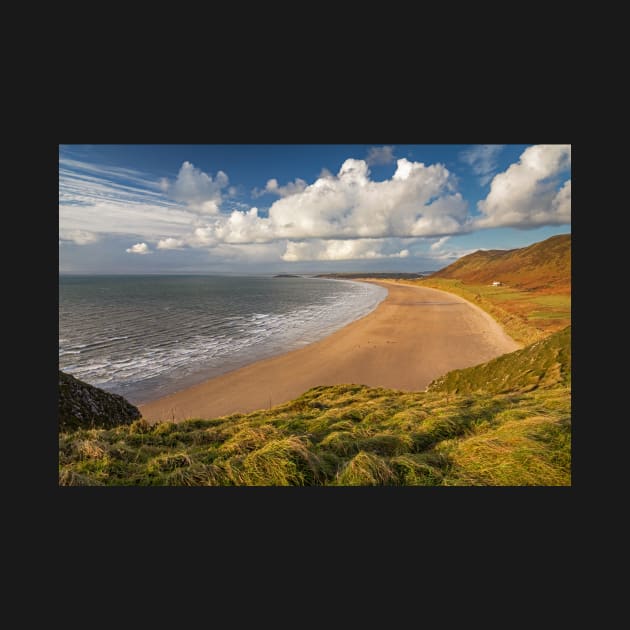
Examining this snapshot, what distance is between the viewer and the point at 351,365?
588 inches

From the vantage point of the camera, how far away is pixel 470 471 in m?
3.16

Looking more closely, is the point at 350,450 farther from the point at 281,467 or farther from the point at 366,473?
the point at 281,467

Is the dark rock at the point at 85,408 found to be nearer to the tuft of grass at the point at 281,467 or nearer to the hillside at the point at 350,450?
the hillside at the point at 350,450

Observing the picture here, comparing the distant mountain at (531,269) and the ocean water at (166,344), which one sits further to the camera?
the distant mountain at (531,269)

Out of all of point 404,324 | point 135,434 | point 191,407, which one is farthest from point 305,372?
point 404,324

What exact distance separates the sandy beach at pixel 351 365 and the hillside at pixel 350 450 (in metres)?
5.59

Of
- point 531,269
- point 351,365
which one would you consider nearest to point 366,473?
point 351,365

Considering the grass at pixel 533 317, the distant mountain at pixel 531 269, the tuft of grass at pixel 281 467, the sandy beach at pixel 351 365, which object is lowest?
the sandy beach at pixel 351 365

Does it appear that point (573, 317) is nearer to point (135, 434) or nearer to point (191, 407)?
point (135, 434)

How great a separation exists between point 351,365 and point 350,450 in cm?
1131

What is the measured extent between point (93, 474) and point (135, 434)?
109 centimetres

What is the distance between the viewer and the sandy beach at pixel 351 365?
1073 centimetres

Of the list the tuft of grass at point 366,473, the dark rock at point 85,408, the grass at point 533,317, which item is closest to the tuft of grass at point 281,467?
the tuft of grass at point 366,473

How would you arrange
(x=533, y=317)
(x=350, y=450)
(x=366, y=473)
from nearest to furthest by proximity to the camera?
(x=366, y=473) → (x=350, y=450) → (x=533, y=317)
